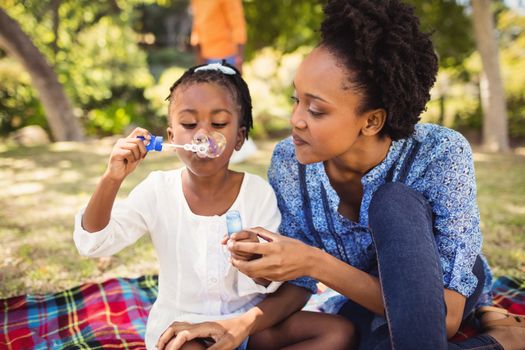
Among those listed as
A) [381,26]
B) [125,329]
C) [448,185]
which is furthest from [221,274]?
[381,26]

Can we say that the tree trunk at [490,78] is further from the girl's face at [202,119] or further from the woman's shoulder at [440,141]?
the girl's face at [202,119]

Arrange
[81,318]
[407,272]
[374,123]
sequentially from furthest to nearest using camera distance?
[81,318] → [374,123] → [407,272]

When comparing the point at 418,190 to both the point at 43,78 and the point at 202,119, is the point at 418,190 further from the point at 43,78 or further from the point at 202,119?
the point at 43,78

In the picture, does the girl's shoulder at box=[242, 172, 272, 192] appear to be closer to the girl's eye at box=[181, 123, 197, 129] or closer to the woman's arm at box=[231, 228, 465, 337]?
the girl's eye at box=[181, 123, 197, 129]

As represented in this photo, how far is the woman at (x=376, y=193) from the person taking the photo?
5.07 feet

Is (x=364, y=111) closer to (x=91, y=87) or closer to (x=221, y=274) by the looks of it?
(x=221, y=274)

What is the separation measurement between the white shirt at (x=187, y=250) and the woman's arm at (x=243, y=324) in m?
0.06

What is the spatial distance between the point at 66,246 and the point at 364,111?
247 centimetres

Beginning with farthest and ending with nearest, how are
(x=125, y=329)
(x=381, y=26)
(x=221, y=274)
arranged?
1. (x=125, y=329)
2. (x=221, y=274)
3. (x=381, y=26)

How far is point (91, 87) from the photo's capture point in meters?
12.4

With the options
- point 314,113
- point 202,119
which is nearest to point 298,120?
point 314,113

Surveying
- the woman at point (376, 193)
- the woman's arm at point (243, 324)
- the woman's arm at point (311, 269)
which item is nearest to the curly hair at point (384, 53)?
the woman at point (376, 193)

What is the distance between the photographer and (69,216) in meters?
4.16

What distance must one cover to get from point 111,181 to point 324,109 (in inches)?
31.0
